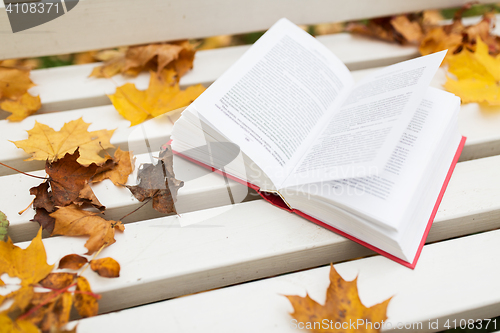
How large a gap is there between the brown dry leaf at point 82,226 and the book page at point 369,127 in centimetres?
38

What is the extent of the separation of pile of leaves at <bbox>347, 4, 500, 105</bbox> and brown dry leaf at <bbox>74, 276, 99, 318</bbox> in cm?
101

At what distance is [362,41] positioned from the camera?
3.89 feet

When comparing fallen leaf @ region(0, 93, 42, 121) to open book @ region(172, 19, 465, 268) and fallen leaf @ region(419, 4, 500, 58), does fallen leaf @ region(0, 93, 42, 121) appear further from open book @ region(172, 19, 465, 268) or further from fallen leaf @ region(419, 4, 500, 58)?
fallen leaf @ region(419, 4, 500, 58)

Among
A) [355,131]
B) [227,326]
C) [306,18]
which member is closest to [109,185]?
[227,326]

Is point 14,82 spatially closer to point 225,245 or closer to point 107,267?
point 107,267

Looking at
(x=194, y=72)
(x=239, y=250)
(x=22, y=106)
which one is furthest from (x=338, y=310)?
(x=22, y=106)

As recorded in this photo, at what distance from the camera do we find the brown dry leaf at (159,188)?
720 millimetres

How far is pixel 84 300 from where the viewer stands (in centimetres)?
59

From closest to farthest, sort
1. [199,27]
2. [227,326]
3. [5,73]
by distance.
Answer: [227,326]
[5,73]
[199,27]

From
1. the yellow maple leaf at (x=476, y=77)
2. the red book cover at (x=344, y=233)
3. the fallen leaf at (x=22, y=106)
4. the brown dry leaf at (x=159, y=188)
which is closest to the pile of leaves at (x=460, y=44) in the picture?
the yellow maple leaf at (x=476, y=77)

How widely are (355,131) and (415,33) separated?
2.35ft

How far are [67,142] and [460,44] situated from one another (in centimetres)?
120

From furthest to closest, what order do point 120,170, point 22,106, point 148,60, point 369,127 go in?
point 148,60 → point 22,106 → point 120,170 → point 369,127

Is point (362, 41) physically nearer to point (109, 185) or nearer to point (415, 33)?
point (415, 33)
